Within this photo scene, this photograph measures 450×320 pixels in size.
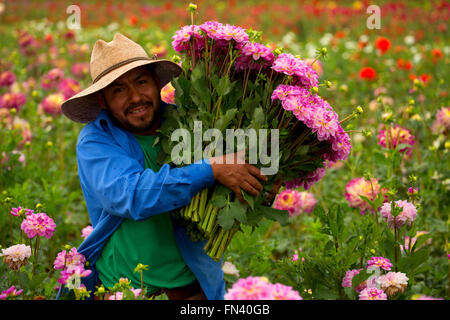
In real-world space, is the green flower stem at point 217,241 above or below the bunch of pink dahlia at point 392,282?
above

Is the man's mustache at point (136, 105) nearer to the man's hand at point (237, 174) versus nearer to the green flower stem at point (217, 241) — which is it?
the man's hand at point (237, 174)

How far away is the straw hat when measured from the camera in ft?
6.27

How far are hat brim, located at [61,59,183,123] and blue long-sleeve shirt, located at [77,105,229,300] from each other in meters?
0.13

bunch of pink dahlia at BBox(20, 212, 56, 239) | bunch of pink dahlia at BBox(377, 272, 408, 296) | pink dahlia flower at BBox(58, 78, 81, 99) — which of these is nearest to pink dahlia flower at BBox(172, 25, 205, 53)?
bunch of pink dahlia at BBox(20, 212, 56, 239)

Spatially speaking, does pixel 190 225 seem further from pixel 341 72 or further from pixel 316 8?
pixel 316 8

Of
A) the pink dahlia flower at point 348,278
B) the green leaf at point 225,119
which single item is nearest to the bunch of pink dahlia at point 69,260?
the green leaf at point 225,119

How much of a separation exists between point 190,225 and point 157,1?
1381 centimetres

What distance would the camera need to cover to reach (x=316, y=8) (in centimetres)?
920

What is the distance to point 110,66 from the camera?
198 cm

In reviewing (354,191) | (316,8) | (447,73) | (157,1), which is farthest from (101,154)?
(157,1)

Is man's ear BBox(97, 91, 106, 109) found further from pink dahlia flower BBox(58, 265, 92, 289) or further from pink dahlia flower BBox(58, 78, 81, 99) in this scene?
pink dahlia flower BBox(58, 78, 81, 99)

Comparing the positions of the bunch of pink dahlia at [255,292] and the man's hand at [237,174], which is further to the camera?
the man's hand at [237,174]

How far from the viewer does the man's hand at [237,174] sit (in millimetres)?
1670

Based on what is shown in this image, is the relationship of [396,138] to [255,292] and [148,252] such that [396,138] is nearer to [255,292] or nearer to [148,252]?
[148,252]
